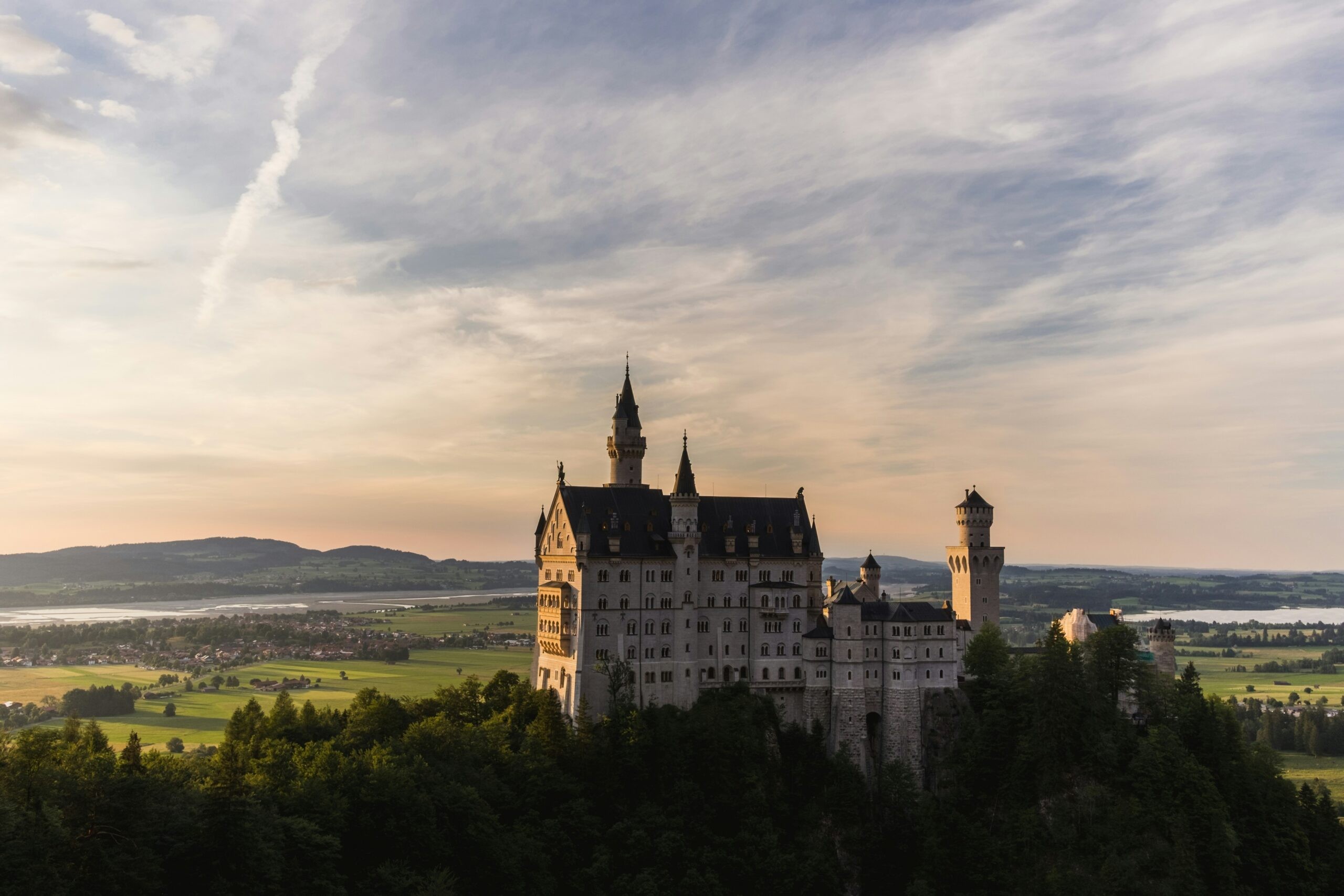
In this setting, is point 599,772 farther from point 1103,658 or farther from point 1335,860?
point 1335,860

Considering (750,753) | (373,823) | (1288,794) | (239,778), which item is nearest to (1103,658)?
(1288,794)

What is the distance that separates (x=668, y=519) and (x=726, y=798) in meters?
25.2

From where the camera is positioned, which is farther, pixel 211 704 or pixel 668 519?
pixel 211 704

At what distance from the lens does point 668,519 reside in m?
99.9

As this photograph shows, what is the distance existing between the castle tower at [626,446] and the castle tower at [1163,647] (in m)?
53.6

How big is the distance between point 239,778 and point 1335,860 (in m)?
94.1

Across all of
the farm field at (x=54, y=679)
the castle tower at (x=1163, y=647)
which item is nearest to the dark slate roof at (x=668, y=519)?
the castle tower at (x=1163, y=647)

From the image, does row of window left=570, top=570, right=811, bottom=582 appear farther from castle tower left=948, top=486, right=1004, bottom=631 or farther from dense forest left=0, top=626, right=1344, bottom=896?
castle tower left=948, top=486, right=1004, bottom=631

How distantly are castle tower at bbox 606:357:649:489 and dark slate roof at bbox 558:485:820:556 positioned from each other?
169 inches

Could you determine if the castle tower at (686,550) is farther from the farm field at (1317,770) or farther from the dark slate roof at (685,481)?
the farm field at (1317,770)

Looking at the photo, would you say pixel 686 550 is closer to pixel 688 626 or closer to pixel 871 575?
pixel 688 626

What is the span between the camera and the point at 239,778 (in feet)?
227

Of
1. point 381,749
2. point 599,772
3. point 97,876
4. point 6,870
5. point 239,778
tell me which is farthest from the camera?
point 599,772

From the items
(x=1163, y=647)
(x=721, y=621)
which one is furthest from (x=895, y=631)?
(x=1163, y=647)
